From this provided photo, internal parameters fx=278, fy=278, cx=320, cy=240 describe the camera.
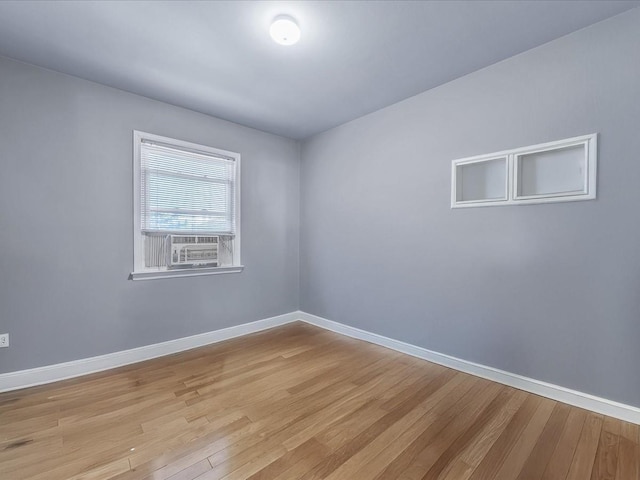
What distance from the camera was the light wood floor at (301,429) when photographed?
4.87 ft

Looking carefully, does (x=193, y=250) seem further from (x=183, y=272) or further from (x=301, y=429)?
(x=301, y=429)

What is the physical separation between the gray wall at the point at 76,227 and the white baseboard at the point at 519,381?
2.05 m

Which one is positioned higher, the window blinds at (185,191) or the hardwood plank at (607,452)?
the window blinds at (185,191)

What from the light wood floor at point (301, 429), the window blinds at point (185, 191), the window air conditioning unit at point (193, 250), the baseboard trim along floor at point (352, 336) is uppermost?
the window blinds at point (185, 191)

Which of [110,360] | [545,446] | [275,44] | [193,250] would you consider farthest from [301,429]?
[275,44]

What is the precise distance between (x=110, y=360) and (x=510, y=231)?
12.4ft

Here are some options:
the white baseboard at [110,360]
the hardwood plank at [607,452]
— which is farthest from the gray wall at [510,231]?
the white baseboard at [110,360]

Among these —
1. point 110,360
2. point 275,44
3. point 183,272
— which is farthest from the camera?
point 183,272

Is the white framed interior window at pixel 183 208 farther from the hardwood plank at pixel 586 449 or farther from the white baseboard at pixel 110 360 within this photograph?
the hardwood plank at pixel 586 449

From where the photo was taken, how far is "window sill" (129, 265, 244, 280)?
2.82 m

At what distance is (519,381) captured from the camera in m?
2.26

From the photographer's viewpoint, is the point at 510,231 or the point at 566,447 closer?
the point at 566,447

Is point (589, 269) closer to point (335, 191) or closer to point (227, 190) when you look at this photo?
point (335, 191)

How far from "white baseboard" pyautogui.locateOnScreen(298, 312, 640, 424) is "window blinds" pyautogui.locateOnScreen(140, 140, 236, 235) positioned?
225 cm
